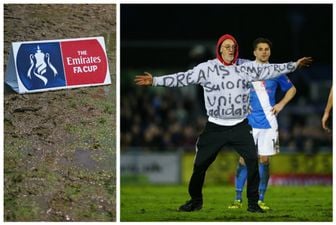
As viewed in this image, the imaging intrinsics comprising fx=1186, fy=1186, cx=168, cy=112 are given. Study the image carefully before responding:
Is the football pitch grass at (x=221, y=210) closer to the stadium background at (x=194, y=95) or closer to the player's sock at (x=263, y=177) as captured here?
the player's sock at (x=263, y=177)

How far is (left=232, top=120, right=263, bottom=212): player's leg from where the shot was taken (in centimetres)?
1380

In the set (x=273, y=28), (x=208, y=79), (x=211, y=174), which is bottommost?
(x=211, y=174)

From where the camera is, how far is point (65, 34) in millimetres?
13836

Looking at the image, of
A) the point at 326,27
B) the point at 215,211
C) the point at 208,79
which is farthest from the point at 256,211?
the point at 326,27

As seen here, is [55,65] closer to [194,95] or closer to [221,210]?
[221,210]

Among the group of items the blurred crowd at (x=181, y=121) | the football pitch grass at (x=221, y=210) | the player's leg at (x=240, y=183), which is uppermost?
the blurred crowd at (x=181, y=121)

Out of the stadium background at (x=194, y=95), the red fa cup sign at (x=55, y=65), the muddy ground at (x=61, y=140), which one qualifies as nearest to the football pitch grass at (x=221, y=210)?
the muddy ground at (x=61, y=140)

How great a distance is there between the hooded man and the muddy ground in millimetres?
729

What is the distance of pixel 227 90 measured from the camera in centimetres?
1373

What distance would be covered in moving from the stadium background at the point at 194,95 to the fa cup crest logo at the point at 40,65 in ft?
33.7

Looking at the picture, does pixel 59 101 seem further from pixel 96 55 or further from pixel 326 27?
pixel 326 27

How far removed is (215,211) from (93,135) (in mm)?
1719

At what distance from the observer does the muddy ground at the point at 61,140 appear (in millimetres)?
13797

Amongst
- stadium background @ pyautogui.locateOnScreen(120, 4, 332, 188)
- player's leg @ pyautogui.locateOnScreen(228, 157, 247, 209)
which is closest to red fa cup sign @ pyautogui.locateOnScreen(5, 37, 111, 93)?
player's leg @ pyautogui.locateOnScreen(228, 157, 247, 209)
